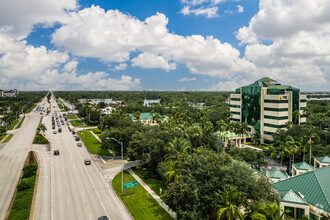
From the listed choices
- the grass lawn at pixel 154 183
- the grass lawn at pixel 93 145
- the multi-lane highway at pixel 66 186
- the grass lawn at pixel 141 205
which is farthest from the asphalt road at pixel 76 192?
the grass lawn at pixel 154 183

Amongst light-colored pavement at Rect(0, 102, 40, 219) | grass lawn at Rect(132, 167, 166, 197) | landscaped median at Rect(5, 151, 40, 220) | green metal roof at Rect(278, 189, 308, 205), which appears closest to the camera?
green metal roof at Rect(278, 189, 308, 205)

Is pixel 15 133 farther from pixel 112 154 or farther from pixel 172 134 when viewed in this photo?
pixel 172 134

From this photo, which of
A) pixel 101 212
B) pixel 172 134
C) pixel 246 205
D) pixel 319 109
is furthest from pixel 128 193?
pixel 319 109

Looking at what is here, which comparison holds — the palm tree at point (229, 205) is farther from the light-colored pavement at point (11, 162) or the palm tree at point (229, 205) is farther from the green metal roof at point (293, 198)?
the light-colored pavement at point (11, 162)

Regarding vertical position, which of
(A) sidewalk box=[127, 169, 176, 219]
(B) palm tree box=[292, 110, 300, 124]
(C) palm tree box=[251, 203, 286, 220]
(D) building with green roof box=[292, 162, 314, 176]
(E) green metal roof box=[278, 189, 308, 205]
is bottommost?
(A) sidewalk box=[127, 169, 176, 219]

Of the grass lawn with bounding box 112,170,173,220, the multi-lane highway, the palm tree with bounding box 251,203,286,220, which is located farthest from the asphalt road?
the palm tree with bounding box 251,203,286,220

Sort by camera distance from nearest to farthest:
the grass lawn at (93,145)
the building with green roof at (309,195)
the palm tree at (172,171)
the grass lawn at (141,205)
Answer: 1. the building with green roof at (309,195)
2. the grass lawn at (141,205)
3. the palm tree at (172,171)
4. the grass lawn at (93,145)

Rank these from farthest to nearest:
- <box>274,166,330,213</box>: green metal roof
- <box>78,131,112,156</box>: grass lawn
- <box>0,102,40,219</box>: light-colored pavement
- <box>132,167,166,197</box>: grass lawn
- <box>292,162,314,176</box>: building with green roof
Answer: <box>78,131,112,156</box>: grass lawn < <box>132,167,166,197</box>: grass lawn < <box>292,162,314,176</box>: building with green roof < <box>0,102,40,219</box>: light-colored pavement < <box>274,166,330,213</box>: green metal roof

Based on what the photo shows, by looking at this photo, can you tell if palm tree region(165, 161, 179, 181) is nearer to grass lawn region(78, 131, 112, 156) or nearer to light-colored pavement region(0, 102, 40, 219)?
light-colored pavement region(0, 102, 40, 219)
